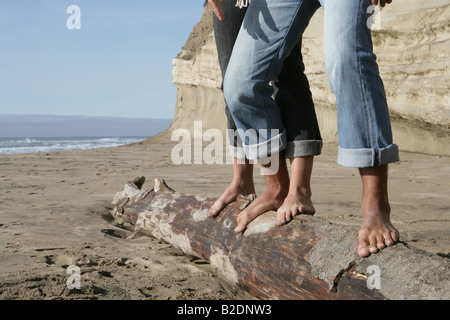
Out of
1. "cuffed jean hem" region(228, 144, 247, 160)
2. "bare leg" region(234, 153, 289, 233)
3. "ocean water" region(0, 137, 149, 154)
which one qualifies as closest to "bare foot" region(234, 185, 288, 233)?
"bare leg" region(234, 153, 289, 233)

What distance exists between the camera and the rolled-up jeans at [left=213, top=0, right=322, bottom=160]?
205 centimetres

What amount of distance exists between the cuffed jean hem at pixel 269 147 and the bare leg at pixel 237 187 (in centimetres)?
35

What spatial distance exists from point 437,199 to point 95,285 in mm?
3096

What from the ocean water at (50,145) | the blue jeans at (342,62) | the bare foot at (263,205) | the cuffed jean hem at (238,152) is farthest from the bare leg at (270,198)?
the ocean water at (50,145)

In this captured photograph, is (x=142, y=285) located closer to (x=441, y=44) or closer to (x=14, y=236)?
(x=14, y=236)

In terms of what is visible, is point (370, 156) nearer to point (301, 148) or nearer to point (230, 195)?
point (301, 148)

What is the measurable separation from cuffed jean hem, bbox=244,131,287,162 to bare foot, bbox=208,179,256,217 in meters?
0.38

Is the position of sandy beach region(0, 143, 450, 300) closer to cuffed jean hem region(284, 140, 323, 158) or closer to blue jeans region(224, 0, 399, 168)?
cuffed jean hem region(284, 140, 323, 158)

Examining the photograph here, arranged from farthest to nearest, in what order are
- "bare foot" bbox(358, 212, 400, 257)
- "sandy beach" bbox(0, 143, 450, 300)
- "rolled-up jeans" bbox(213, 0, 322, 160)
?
1. "rolled-up jeans" bbox(213, 0, 322, 160)
2. "sandy beach" bbox(0, 143, 450, 300)
3. "bare foot" bbox(358, 212, 400, 257)

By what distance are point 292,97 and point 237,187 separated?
56cm

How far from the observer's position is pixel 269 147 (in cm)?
202

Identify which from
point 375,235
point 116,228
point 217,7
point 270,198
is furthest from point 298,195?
point 116,228

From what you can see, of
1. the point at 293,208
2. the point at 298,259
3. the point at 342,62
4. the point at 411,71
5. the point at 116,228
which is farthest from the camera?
the point at 411,71

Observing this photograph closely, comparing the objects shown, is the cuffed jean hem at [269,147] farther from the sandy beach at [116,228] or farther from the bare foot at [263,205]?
the sandy beach at [116,228]
